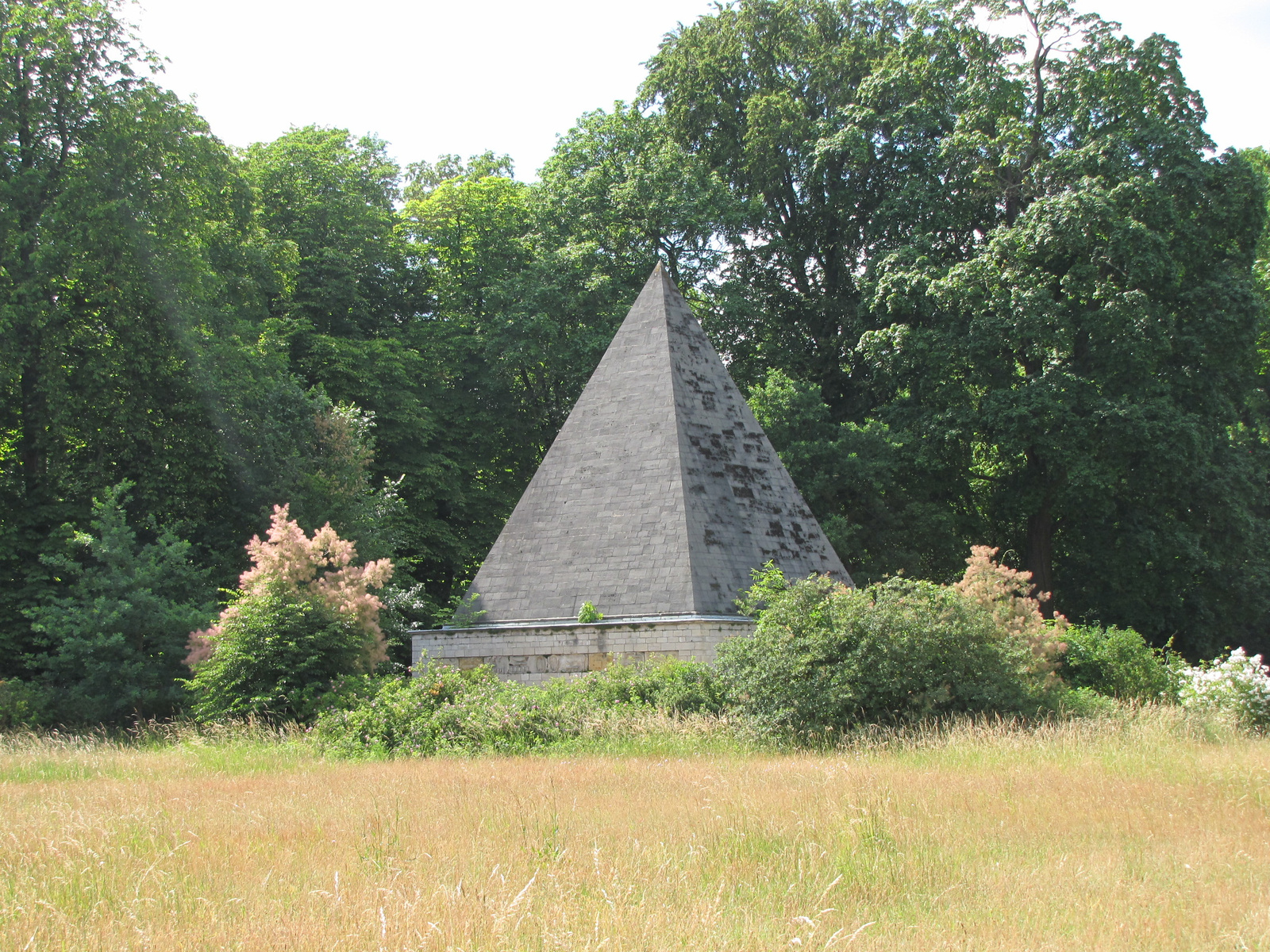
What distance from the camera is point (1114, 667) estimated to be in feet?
52.6

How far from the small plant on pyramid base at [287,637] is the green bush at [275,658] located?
1 cm

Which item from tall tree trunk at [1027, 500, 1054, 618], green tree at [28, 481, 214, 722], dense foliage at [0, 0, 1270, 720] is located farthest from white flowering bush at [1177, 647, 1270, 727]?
green tree at [28, 481, 214, 722]

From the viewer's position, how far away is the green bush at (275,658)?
13.9 m

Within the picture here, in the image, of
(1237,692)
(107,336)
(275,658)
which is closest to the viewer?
(1237,692)

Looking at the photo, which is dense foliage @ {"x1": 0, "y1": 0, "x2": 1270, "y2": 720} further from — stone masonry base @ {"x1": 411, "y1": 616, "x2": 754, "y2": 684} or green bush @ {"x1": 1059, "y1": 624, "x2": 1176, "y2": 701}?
stone masonry base @ {"x1": 411, "y1": 616, "x2": 754, "y2": 684}

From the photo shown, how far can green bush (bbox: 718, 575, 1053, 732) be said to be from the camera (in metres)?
11.2

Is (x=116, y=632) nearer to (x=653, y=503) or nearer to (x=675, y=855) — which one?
(x=653, y=503)

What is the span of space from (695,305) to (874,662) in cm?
1886

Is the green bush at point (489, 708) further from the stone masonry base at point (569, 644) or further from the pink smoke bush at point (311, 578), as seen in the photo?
the pink smoke bush at point (311, 578)

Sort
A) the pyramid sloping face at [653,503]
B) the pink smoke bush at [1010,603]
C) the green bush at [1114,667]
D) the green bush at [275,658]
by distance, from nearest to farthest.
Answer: the green bush at [275,658] < the pink smoke bush at [1010,603] < the pyramid sloping face at [653,503] < the green bush at [1114,667]

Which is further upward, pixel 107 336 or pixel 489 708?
pixel 107 336

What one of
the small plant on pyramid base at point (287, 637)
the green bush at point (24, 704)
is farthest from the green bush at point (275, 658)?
the green bush at point (24, 704)

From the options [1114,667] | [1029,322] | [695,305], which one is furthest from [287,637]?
[695,305]

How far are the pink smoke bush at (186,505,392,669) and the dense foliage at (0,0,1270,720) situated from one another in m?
0.52
